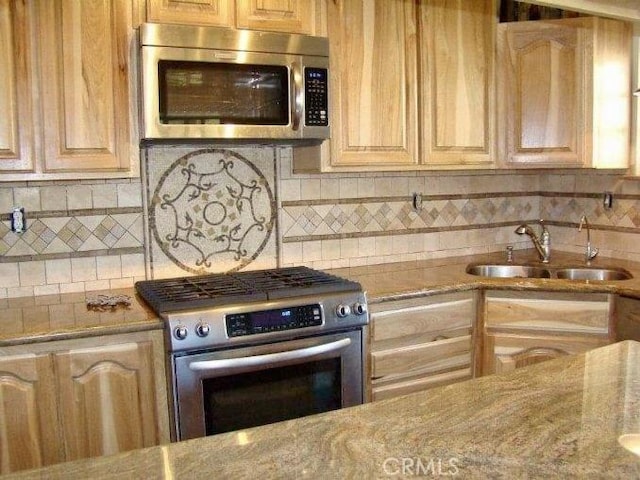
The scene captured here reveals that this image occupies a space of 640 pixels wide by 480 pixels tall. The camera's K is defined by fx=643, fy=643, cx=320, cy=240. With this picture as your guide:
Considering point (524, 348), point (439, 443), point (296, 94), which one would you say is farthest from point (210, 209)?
point (439, 443)

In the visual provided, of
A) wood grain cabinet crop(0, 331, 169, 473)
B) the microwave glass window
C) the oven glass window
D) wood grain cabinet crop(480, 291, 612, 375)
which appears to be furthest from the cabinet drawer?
wood grain cabinet crop(0, 331, 169, 473)

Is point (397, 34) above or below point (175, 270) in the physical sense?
above

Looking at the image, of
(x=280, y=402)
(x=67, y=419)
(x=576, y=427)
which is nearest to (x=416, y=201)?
(x=280, y=402)

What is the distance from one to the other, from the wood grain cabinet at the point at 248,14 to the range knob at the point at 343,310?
118cm

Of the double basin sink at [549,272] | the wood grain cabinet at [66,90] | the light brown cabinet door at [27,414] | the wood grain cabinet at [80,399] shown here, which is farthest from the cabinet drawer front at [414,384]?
the wood grain cabinet at [66,90]

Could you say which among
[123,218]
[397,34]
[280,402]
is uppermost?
[397,34]

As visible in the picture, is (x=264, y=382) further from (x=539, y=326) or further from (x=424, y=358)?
(x=539, y=326)

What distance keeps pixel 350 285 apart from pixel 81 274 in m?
1.17

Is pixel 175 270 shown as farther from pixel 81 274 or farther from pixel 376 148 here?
pixel 376 148

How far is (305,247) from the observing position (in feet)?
10.5

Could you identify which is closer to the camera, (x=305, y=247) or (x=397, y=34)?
(x=397, y=34)

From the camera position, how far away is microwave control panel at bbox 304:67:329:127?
2678 millimetres

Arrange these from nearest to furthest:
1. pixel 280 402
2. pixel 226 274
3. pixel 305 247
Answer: pixel 280 402, pixel 226 274, pixel 305 247

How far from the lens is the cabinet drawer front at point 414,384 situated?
268 cm
